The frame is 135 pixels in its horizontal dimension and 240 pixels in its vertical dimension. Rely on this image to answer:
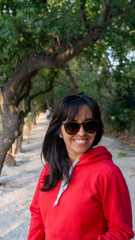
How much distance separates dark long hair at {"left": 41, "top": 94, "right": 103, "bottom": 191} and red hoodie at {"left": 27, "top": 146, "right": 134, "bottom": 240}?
10cm

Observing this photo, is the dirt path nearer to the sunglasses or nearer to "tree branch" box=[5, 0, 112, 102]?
"tree branch" box=[5, 0, 112, 102]

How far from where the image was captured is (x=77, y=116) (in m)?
1.41

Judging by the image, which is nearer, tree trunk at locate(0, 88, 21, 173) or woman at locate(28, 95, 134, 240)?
woman at locate(28, 95, 134, 240)

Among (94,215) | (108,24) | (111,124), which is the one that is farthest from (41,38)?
(111,124)

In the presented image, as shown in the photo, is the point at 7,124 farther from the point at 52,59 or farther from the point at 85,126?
the point at 85,126

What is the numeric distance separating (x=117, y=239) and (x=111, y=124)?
1437cm

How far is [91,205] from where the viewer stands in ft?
4.00

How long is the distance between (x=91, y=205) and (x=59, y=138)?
609 millimetres

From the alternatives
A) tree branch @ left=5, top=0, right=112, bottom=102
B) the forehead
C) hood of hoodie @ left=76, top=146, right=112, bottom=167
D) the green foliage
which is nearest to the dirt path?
tree branch @ left=5, top=0, right=112, bottom=102

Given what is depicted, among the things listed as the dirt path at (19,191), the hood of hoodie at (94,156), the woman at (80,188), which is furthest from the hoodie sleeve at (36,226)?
the dirt path at (19,191)

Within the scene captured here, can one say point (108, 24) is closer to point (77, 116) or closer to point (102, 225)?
point (77, 116)

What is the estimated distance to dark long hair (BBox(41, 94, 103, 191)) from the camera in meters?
1.42

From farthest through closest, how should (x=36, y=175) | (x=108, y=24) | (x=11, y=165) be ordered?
(x=11, y=165)
(x=36, y=175)
(x=108, y=24)

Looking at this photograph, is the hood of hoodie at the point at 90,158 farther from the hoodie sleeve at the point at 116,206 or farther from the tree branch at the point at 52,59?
the tree branch at the point at 52,59
